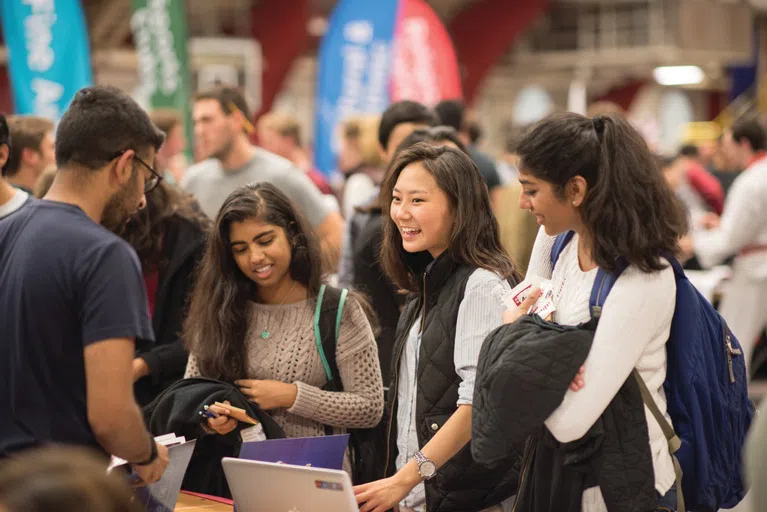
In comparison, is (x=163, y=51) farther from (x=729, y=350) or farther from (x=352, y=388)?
(x=729, y=350)

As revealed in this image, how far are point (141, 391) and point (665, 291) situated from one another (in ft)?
5.81

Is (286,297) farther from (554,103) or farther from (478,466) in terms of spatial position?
(554,103)

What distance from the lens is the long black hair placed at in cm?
280

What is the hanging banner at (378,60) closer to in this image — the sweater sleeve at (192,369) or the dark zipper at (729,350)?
the sweater sleeve at (192,369)

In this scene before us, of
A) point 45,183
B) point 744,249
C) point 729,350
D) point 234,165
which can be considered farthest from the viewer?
point 744,249

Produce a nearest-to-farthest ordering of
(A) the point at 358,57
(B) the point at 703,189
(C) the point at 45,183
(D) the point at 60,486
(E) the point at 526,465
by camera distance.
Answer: (D) the point at 60,486, (E) the point at 526,465, (C) the point at 45,183, (B) the point at 703,189, (A) the point at 358,57

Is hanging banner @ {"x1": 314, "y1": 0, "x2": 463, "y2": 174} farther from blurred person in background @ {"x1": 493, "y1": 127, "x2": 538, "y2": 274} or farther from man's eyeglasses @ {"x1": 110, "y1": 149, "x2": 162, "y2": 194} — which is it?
man's eyeglasses @ {"x1": 110, "y1": 149, "x2": 162, "y2": 194}

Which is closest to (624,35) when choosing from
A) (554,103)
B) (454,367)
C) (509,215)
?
(554,103)

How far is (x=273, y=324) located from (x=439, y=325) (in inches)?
20.9

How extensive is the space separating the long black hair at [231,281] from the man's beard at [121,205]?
66 centimetres

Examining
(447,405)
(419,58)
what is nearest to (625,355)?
(447,405)

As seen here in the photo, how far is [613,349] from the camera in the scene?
2.07m

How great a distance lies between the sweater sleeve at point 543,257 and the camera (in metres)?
2.45

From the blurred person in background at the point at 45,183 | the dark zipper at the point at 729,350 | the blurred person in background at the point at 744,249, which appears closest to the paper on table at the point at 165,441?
the dark zipper at the point at 729,350
